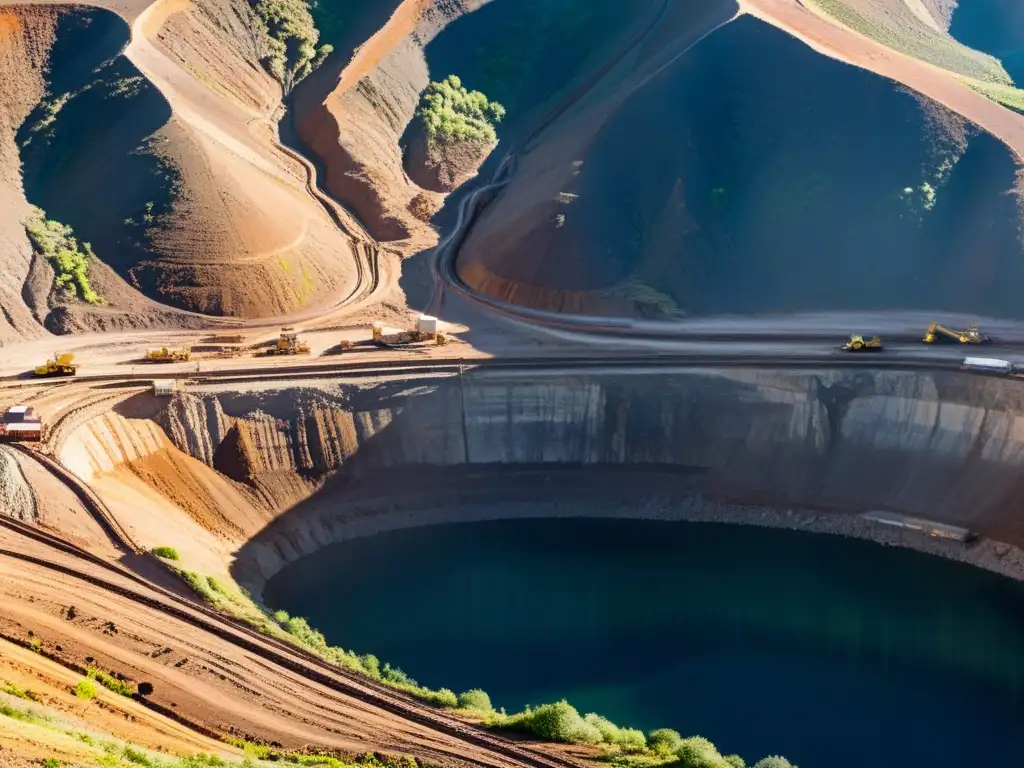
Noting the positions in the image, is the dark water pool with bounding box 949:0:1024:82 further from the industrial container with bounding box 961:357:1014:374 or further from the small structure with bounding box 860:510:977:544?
the small structure with bounding box 860:510:977:544

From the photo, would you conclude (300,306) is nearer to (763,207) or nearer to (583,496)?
(583,496)

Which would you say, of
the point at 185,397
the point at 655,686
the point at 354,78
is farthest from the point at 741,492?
the point at 354,78

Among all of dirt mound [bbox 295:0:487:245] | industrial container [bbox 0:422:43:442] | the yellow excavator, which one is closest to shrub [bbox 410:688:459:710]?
industrial container [bbox 0:422:43:442]

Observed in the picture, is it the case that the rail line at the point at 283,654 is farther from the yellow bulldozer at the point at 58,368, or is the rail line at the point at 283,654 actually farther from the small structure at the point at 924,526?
the small structure at the point at 924,526

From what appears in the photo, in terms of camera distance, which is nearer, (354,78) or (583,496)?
(583,496)

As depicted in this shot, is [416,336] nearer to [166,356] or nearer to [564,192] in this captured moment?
[166,356]

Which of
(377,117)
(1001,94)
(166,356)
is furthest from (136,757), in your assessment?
(1001,94)
